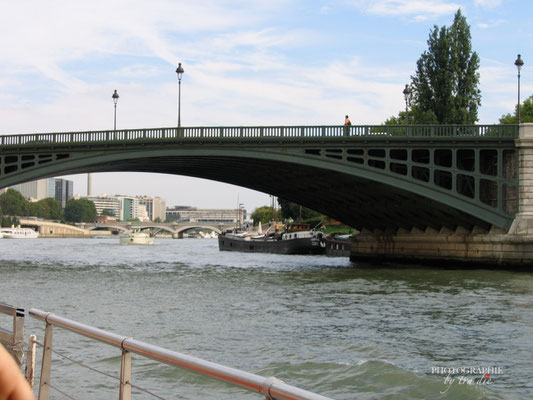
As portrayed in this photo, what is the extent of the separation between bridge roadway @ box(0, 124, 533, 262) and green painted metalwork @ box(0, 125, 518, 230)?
2.3 inches

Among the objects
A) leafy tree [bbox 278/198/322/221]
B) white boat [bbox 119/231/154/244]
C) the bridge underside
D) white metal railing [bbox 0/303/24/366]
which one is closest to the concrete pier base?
the bridge underside

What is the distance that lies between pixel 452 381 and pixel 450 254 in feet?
107

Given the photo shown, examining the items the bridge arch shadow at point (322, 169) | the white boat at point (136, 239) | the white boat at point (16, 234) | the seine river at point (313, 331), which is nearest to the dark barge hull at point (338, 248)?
the bridge arch shadow at point (322, 169)

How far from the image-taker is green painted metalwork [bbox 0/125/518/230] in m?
39.7

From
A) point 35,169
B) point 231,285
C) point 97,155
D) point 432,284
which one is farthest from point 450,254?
point 35,169

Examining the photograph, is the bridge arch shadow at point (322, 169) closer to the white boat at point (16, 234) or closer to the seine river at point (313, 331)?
the seine river at point (313, 331)

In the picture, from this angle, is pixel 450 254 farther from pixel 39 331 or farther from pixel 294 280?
pixel 39 331

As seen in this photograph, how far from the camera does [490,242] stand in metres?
40.5

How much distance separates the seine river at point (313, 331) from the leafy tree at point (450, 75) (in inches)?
1138

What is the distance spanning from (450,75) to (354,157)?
23990mm

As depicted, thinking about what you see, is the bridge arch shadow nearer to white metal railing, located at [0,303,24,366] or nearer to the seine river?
the seine river

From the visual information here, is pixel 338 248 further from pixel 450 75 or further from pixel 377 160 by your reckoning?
pixel 377 160

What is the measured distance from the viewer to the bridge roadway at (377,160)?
39.5 metres

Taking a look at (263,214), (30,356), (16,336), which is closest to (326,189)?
(30,356)
